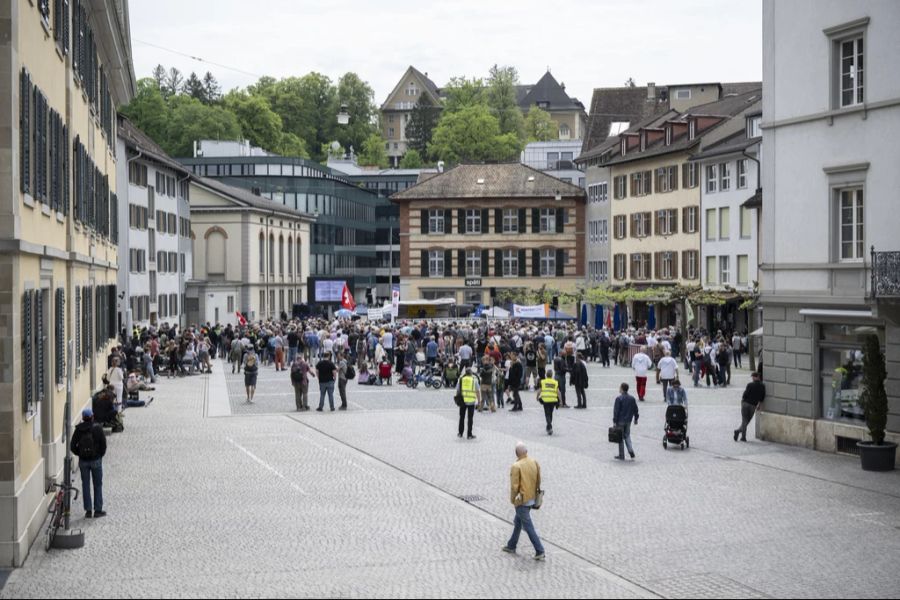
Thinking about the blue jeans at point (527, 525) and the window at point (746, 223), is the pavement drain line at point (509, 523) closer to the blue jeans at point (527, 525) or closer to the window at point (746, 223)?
the blue jeans at point (527, 525)

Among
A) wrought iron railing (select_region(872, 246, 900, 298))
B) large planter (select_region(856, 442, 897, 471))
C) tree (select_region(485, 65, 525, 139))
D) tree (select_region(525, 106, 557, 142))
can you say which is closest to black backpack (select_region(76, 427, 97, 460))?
wrought iron railing (select_region(872, 246, 900, 298))

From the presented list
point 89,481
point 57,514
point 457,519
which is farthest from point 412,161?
point 57,514

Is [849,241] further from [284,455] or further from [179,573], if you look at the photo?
[179,573]

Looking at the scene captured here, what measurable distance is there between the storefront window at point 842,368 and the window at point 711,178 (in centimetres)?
3955

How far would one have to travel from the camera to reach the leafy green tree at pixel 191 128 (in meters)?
112

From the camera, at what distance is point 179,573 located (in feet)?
45.3

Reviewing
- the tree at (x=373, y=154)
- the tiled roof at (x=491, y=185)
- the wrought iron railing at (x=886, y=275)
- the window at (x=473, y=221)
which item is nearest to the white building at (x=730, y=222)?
the tiled roof at (x=491, y=185)

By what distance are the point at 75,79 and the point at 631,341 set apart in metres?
30.4

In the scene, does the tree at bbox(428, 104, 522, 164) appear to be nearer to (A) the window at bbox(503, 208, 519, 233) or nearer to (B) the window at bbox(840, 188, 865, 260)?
(A) the window at bbox(503, 208, 519, 233)

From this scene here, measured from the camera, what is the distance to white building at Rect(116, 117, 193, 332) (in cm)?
A: 5412

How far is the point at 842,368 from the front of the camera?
23688 millimetres

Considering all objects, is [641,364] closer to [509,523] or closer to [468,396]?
[468,396]

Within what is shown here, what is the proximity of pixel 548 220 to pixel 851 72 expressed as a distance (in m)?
60.5

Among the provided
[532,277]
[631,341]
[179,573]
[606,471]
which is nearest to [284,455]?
[606,471]
